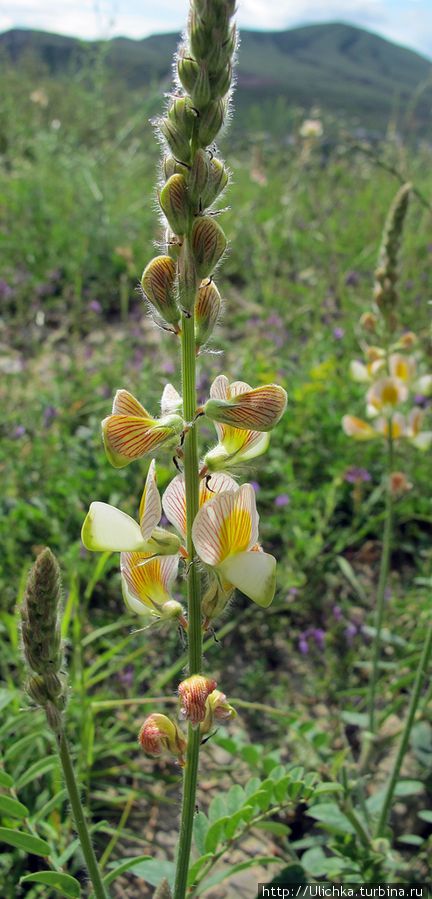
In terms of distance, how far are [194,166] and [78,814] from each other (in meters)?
0.91

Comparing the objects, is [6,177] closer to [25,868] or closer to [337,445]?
[337,445]

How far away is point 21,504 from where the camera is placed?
252cm

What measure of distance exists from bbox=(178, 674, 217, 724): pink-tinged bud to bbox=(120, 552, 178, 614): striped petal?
6.3 inches

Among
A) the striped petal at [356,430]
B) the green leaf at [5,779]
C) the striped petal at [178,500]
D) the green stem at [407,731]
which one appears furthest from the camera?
the striped petal at [356,430]

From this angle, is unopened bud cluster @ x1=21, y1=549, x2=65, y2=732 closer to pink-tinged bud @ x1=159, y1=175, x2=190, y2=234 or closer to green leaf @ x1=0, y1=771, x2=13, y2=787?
green leaf @ x1=0, y1=771, x2=13, y2=787

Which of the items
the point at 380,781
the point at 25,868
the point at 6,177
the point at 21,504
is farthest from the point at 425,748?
the point at 6,177

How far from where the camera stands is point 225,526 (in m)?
1.00

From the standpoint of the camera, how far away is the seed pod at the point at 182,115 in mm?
911

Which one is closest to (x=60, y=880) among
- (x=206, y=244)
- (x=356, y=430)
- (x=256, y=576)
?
(x=256, y=576)

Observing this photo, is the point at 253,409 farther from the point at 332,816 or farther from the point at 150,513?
the point at 332,816

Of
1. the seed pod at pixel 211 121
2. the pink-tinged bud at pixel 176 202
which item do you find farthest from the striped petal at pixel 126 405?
the seed pod at pixel 211 121

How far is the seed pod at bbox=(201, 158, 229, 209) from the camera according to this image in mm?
940

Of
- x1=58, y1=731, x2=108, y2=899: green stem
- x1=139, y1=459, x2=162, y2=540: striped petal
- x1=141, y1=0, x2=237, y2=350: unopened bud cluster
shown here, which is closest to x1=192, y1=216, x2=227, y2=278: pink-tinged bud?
x1=141, y1=0, x2=237, y2=350: unopened bud cluster

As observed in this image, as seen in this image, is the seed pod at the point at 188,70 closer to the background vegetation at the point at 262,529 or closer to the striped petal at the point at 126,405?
the striped petal at the point at 126,405
